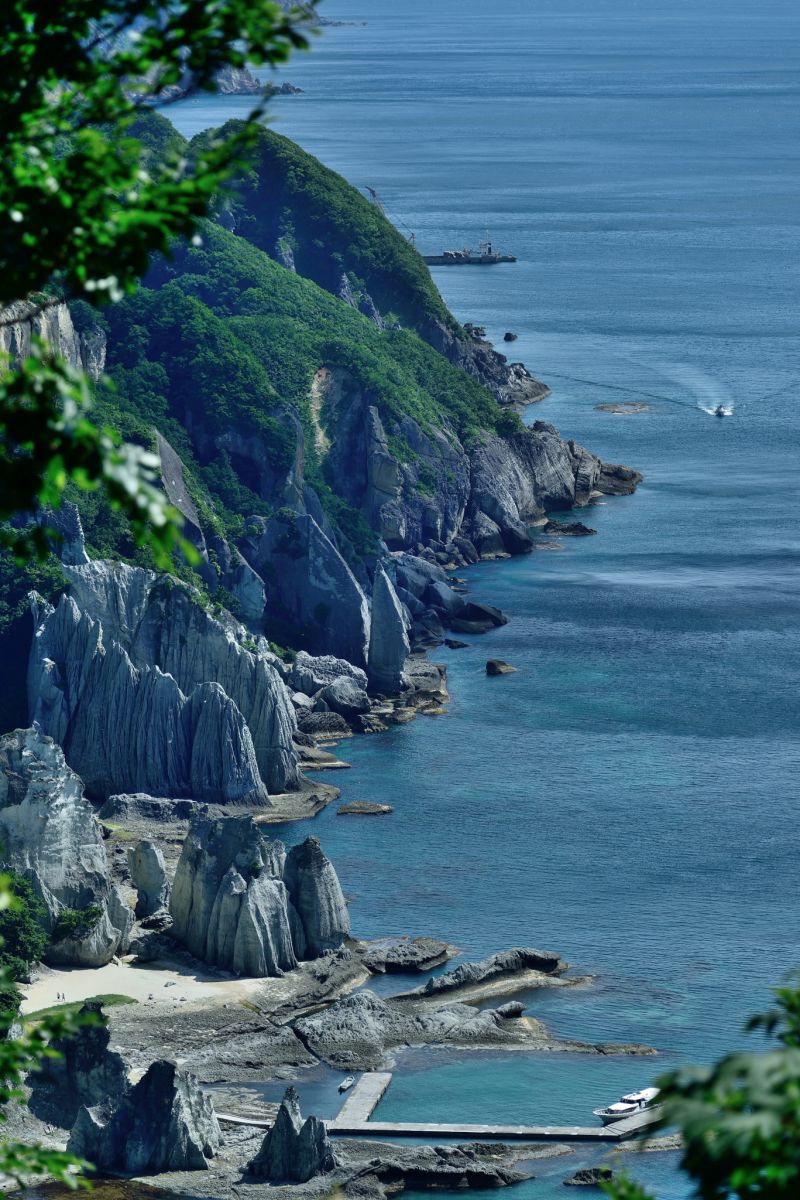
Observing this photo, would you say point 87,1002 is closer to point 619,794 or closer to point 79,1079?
point 79,1079

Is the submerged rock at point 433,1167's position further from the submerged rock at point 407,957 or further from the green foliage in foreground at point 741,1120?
the green foliage in foreground at point 741,1120

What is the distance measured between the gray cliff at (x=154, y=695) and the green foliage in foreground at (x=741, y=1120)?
272ft

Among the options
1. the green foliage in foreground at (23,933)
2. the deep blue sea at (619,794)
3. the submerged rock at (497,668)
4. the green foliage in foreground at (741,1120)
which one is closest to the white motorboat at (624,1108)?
Result: the deep blue sea at (619,794)

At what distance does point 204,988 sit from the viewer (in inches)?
2972

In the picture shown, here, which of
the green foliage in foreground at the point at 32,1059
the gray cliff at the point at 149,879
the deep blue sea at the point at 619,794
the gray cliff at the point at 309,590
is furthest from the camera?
the gray cliff at the point at 309,590

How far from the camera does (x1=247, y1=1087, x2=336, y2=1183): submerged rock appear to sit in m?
61.2

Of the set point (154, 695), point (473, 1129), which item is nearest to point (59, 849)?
point (154, 695)

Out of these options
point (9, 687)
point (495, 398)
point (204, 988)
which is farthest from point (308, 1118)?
point (495, 398)

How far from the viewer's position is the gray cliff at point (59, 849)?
76.2 meters

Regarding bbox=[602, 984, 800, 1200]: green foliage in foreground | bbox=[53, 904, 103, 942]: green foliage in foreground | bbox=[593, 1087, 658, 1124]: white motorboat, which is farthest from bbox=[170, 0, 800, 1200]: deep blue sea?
bbox=[602, 984, 800, 1200]: green foliage in foreground

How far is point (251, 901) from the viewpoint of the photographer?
255 ft

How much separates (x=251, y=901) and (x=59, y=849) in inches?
263

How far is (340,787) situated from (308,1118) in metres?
37.5

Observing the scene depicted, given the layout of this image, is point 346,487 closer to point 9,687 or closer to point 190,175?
point 9,687
